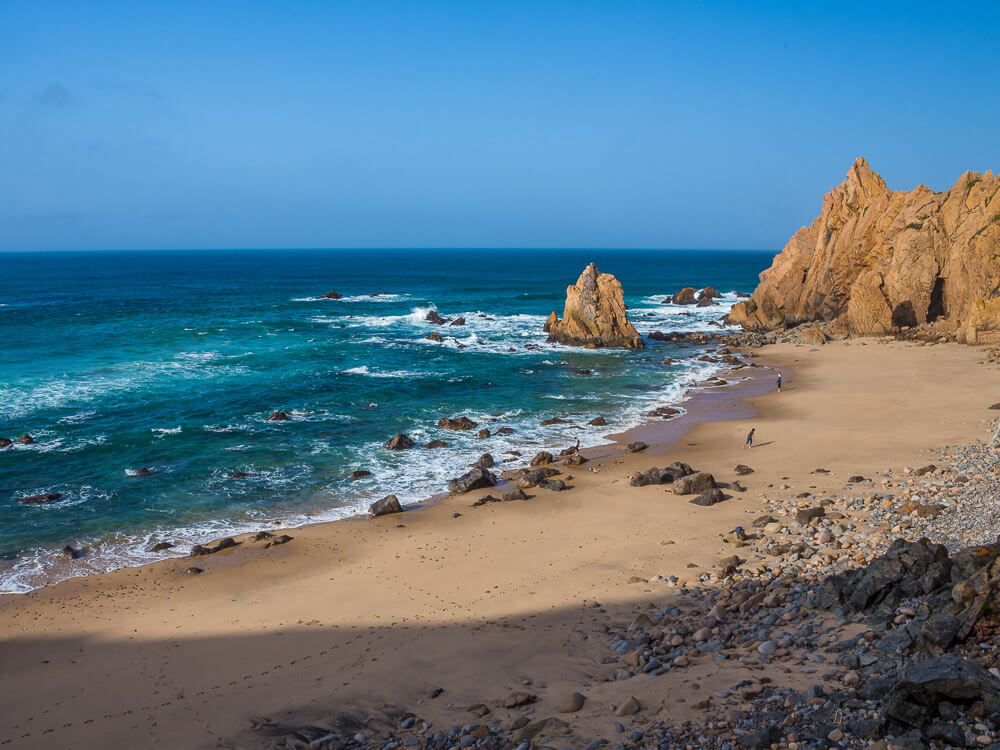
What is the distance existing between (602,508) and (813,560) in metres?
8.54

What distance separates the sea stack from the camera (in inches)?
2367

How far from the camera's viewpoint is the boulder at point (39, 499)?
84.0 ft

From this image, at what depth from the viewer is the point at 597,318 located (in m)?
60.8

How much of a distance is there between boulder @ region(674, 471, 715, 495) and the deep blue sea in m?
9.02

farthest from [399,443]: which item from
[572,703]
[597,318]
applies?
[597,318]

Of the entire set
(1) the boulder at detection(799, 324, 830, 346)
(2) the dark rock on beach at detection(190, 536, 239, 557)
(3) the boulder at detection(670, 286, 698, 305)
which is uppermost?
(3) the boulder at detection(670, 286, 698, 305)

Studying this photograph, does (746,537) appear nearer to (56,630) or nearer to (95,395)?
(56,630)

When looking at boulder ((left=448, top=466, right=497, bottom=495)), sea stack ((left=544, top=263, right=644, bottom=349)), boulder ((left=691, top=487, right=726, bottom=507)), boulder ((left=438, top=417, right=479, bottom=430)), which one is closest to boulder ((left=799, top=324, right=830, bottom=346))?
sea stack ((left=544, top=263, right=644, bottom=349))

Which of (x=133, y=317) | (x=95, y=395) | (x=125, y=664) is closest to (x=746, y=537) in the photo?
(x=125, y=664)

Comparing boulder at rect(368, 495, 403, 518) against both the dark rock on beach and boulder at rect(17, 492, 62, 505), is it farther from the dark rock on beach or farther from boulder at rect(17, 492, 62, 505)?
boulder at rect(17, 492, 62, 505)

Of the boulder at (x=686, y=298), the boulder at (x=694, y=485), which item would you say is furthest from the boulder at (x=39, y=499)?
the boulder at (x=686, y=298)

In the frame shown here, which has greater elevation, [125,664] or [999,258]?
[999,258]

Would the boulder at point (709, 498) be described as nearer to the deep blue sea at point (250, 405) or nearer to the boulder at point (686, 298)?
the deep blue sea at point (250, 405)

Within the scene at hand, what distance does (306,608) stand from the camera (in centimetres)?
1747
